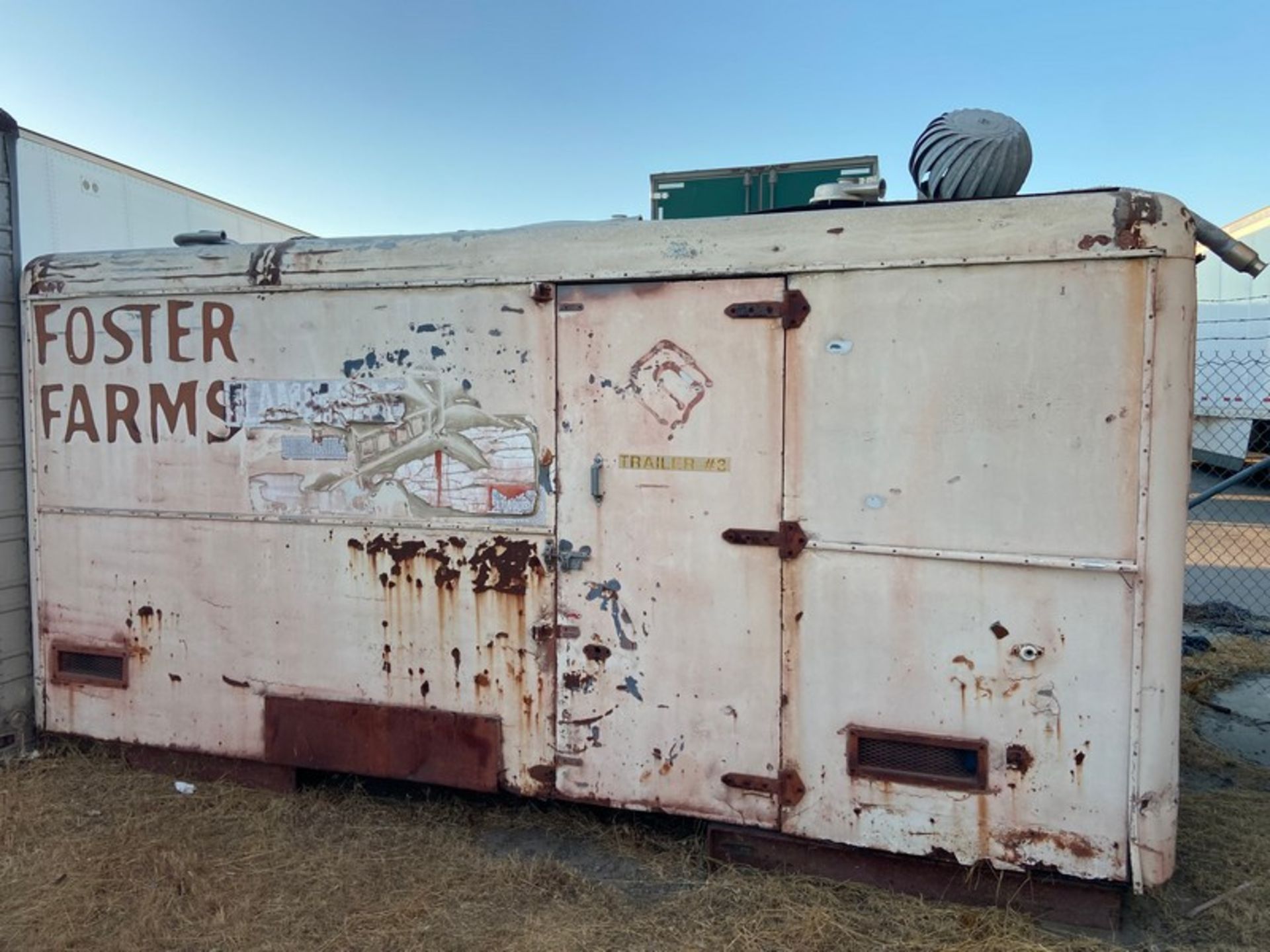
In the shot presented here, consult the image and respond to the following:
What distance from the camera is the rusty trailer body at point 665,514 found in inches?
101

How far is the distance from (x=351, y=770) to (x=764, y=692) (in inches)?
65.1

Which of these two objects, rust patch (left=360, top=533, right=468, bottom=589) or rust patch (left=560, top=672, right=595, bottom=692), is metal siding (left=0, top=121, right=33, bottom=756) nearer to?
rust patch (left=360, top=533, right=468, bottom=589)

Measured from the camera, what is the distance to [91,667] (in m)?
3.68

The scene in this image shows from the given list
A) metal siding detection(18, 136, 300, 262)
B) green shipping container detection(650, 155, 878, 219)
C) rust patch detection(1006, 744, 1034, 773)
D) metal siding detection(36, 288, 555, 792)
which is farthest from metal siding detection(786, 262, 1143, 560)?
metal siding detection(18, 136, 300, 262)

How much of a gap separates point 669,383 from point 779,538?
64cm

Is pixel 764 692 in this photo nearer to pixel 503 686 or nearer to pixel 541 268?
pixel 503 686

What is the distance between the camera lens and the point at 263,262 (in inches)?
132

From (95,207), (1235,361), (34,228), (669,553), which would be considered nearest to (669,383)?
(669,553)

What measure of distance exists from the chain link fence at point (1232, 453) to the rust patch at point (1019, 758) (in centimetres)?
712

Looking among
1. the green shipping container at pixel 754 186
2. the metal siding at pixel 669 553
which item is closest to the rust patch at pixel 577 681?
the metal siding at pixel 669 553

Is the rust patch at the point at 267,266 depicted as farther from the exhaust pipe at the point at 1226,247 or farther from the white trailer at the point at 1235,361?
the white trailer at the point at 1235,361

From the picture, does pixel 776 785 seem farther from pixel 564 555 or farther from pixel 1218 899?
pixel 1218 899

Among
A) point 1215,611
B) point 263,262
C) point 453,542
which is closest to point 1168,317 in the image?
point 453,542

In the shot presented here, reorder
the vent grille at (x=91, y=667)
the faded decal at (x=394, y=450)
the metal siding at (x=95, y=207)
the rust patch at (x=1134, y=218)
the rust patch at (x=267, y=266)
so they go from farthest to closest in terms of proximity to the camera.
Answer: the metal siding at (x=95, y=207) < the vent grille at (x=91, y=667) < the rust patch at (x=267, y=266) < the faded decal at (x=394, y=450) < the rust patch at (x=1134, y=218)
